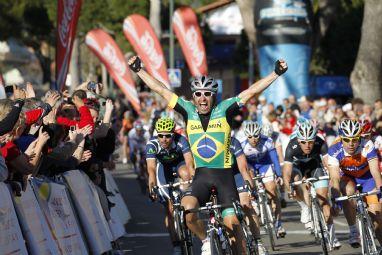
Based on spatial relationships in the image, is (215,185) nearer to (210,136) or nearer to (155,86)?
(210,136)

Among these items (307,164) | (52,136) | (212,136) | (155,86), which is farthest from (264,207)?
(52,136)

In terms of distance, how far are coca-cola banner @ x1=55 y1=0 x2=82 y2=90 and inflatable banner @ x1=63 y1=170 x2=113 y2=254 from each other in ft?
14.3

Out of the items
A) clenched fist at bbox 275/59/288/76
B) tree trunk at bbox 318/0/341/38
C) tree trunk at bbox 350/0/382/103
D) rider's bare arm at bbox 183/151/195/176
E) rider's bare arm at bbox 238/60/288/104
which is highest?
tree trunk at bbox 318/0/341/38

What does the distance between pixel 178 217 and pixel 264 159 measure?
14.8 feet

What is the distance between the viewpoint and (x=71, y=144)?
460 inches

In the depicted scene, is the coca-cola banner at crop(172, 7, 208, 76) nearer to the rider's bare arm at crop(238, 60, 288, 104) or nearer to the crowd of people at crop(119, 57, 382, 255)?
the crowd of people at crop(119, 57, 382, 255)

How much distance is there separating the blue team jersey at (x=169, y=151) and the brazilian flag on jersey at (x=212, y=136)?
2696 millimetres

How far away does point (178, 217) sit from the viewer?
1338cm

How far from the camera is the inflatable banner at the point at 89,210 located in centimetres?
1273

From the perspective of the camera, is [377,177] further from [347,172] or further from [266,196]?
[266,196]

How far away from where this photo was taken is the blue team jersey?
14609 mm

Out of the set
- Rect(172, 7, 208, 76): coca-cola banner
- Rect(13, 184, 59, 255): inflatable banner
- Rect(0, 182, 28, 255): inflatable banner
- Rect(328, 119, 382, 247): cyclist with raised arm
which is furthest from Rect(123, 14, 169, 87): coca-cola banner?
Rect(0, 182, 28, 255): inflatable banner

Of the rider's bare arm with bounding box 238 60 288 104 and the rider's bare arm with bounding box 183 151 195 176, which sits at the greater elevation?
the rider's bare arm with bounding box 238 60 288 104

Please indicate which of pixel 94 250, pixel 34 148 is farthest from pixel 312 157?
pixel 34 148
